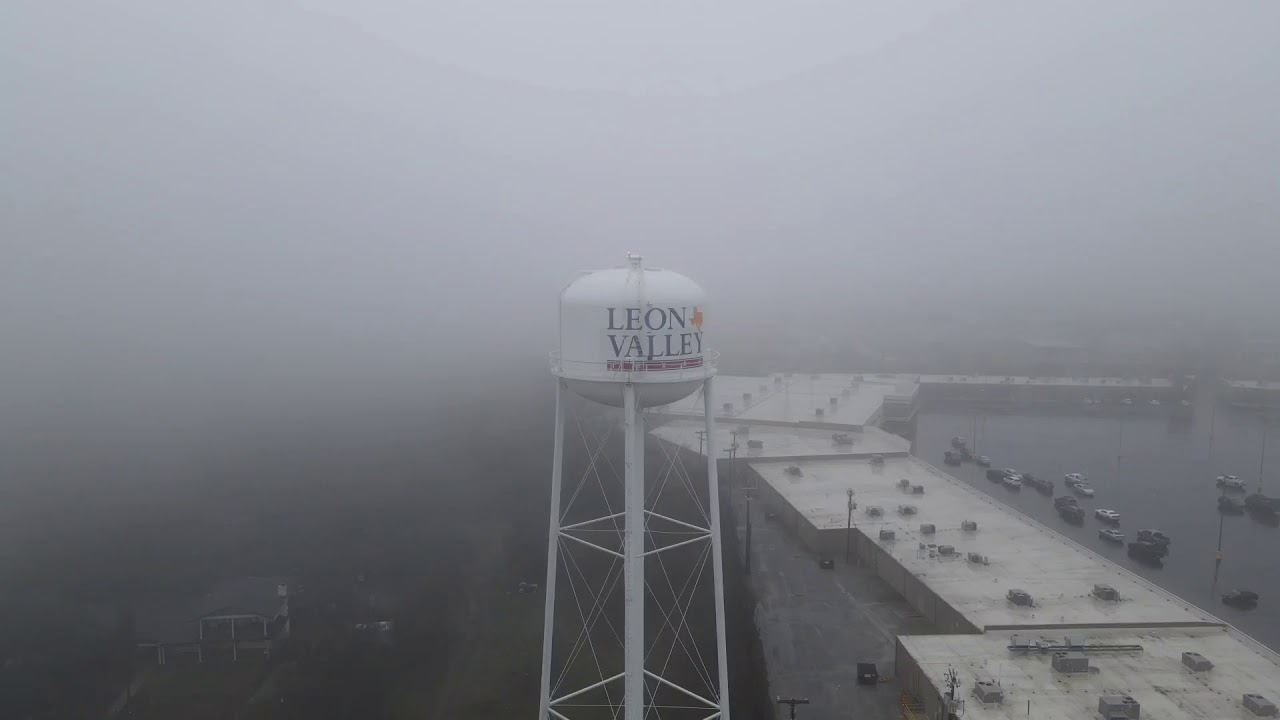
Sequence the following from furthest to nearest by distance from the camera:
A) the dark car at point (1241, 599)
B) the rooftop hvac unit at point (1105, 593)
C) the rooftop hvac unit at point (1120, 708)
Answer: the dark car at point (1241, 599), the rooftop hvac unit at point (1105, 593), the rooftop hvac unit at point (1120, 708)

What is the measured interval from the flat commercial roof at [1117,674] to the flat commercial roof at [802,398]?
24.6 m

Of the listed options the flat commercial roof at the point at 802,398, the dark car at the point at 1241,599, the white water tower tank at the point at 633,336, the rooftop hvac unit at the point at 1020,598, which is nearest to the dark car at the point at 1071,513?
the dark car at the point at 1241,599

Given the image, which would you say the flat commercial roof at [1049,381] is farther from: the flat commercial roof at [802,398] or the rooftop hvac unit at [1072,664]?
the rooftop hvac unit at [1072,664]

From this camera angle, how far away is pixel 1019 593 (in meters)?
19.1

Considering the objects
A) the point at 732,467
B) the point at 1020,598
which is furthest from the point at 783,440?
the point at 1020,598

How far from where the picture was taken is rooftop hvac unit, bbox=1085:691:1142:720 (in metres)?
13.5

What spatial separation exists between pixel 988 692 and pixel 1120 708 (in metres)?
2.20

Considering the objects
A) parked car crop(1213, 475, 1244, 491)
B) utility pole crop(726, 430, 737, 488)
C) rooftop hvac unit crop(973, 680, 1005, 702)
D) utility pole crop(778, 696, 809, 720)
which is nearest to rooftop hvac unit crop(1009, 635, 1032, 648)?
rooftop hvac unit crop(973, 680, 1005, 702)

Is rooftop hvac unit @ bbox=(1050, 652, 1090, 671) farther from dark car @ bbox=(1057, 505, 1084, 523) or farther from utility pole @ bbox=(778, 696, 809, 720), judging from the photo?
dark car @ bbox=(1057, 505, 1084, 523)

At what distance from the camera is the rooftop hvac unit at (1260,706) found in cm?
1380

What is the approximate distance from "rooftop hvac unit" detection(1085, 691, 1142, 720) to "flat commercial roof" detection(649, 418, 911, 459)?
75.1 feet

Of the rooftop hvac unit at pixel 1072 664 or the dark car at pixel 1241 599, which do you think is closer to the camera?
the rooftop hvac unit at pixel 1072 664

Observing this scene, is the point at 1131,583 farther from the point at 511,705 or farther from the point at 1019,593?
the point at 511,705

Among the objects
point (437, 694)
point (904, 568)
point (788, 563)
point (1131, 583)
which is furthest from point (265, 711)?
point (1131, 583)
